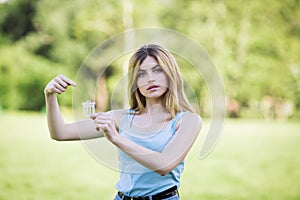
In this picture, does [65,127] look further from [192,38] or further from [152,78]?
[192,38]

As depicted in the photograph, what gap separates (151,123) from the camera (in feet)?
6.32

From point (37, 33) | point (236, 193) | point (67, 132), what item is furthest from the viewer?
point (37, 33)

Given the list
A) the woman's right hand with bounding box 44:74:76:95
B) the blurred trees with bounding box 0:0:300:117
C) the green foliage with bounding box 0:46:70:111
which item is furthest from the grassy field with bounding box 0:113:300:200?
the green foliage with bounding box 0:46:70:111

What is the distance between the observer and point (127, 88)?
1982 mm

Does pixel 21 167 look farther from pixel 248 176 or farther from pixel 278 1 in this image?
pixel 278 1

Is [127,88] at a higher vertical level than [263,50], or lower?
lower

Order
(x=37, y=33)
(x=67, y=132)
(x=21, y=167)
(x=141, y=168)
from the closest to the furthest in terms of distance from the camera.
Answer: (x=141, y=168), (x=67, y=132), (x=21, y=167), (x=37, y=33)

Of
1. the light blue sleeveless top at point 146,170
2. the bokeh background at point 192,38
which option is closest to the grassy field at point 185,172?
the bokeh background at point 192,38

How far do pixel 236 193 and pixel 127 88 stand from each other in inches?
178

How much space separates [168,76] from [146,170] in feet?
1.17

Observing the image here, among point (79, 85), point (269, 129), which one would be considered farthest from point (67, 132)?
point (269, 129)

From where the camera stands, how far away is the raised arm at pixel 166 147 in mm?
1567

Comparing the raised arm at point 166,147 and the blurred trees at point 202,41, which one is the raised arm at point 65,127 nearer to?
the raised arm at point 166,147

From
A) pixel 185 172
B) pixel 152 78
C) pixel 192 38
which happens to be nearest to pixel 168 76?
pixel 152 78
